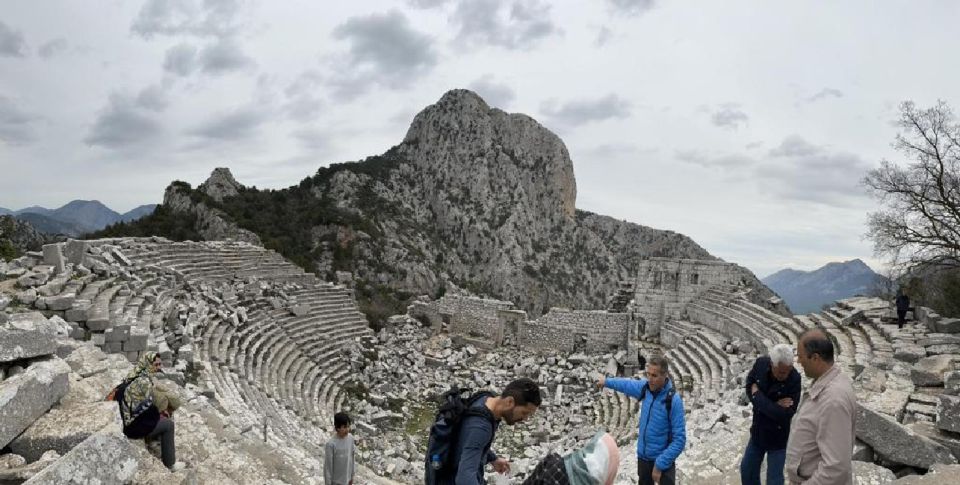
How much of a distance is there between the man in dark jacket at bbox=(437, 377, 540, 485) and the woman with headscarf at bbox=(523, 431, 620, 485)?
43cm

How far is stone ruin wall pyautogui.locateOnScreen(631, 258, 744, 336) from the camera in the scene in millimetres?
21328

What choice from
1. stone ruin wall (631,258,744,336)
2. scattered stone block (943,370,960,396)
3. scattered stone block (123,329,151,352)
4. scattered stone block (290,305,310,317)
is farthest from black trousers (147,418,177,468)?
stone ruin wall (631,258,744,336)

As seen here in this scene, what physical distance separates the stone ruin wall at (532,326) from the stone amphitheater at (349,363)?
0.23 ft

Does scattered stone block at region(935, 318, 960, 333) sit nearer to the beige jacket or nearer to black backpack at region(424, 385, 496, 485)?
the beige jacket

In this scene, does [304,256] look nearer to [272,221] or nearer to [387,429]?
[272,221]

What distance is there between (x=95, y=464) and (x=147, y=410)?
175 cm

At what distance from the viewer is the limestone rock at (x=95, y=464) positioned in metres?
3.02

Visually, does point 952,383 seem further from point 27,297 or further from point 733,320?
point 27,297

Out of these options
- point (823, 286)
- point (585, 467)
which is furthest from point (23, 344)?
point (823, 286)

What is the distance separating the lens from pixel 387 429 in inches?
550

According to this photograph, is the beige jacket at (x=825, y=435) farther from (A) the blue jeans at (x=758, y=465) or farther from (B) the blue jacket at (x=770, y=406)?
(A) the blue jeans at (x=758, y=465)

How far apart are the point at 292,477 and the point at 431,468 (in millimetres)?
4261

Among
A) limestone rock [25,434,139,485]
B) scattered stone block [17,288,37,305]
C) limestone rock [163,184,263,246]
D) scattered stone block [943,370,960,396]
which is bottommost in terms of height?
limestone rock [25,434,139,485]

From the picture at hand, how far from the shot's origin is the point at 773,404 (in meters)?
4.68
